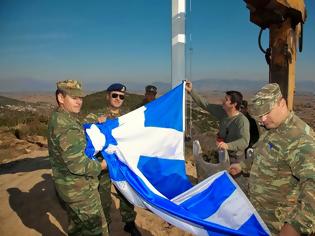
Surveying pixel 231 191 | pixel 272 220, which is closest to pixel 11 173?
pixel 231 191

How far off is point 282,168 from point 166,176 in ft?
7.04

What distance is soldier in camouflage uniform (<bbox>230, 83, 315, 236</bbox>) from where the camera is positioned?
2.16 metres

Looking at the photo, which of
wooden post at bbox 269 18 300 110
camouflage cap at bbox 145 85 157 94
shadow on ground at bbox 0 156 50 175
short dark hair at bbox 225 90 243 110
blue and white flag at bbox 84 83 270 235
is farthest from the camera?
shadow on ground at bbox 0 156 50 175

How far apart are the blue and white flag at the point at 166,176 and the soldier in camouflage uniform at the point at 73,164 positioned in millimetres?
393

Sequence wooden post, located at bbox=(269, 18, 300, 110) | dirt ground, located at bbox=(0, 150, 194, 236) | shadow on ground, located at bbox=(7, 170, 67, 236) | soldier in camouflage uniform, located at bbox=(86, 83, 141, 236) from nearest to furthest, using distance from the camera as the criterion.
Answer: wooden post, located at bbox=(269, 18, 300, 110), soldier in camouflage uniform, located at bbox=(86, 83, 141, 236), dirt ground, located at bbox=(0, 150, 194, 236), shadow on ground, located at bbox=(7, 170, 67, 236)

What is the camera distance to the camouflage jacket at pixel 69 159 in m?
3.31

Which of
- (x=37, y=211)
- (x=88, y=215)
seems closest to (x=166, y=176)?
(x=88, y=215)

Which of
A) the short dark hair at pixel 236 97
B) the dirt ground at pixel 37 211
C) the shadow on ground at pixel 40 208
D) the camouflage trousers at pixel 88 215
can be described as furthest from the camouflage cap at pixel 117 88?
the shadow on ground at pixel 40 208

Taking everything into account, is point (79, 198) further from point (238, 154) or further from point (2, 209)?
point (2, 209)

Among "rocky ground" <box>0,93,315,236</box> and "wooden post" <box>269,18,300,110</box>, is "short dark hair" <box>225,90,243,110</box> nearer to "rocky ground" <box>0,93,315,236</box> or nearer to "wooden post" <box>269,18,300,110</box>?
"wooden post" <box>269,18,300,110</box>

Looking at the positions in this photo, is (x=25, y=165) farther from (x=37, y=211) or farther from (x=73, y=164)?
(x=73, y=164)

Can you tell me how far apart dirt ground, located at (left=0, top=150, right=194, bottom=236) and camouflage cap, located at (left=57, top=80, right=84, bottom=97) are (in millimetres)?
2581

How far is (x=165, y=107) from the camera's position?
15.6 feet

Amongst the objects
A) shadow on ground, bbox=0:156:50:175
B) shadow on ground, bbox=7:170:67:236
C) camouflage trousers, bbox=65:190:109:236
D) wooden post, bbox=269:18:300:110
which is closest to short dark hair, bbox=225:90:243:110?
wooden post, bbox=269:18:300:110
